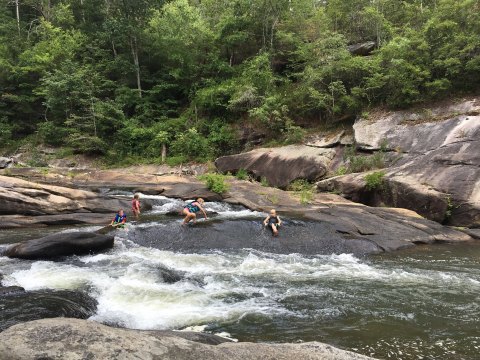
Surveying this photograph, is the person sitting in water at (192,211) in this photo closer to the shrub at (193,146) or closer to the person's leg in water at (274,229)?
the person's leg in water at (274,229)

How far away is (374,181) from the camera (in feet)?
61.2

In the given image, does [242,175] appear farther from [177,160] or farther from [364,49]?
[364,49]

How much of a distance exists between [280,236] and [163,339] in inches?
414

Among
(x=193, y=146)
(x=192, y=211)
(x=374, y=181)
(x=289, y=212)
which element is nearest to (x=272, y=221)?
(x=289, y=212)

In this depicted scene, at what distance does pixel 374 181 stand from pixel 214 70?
66.1ft

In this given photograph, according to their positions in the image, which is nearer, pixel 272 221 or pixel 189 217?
pixel 272 221

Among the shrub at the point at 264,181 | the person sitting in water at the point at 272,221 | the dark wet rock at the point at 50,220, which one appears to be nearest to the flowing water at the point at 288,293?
the person sitting in water at the point at 272,221

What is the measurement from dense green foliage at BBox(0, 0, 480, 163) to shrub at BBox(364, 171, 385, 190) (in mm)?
6840

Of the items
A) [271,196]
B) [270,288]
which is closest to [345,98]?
[271,196]

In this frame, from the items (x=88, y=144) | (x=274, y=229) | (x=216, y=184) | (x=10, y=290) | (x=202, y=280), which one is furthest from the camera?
(x=88, y=144)

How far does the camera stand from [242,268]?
430 inches

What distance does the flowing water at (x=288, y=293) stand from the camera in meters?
6.68

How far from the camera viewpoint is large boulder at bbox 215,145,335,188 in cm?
2277

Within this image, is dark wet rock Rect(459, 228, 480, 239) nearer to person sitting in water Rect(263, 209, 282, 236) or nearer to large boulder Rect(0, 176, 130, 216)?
person sitting in water Rect(263, 209, 282, 236)
